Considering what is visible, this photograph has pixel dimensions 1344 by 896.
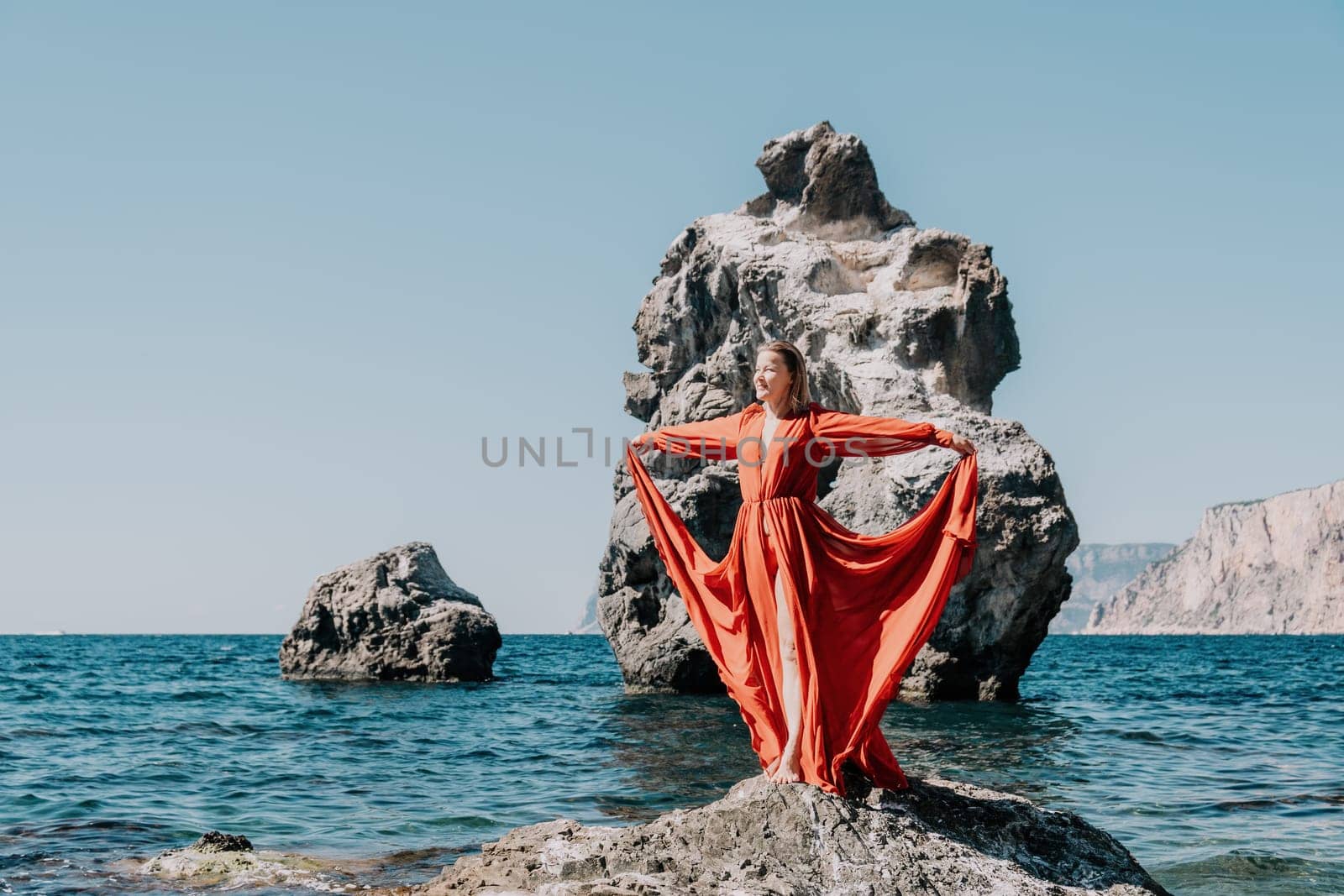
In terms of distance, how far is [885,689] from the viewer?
235 inches

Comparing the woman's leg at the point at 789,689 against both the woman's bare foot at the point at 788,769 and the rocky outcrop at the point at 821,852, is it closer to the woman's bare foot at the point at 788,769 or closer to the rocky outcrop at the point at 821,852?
the woman's bare foot at the point at 788,769

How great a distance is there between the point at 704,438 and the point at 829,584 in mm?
1100

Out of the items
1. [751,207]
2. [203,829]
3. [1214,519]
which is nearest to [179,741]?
[203,829]

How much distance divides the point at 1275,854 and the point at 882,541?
4.87 metres

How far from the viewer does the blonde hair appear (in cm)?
629

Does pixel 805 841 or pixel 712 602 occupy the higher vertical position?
pixel 712 602

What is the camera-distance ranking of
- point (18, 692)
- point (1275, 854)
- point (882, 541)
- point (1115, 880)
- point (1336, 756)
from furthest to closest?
1. point (18, 692)
2. point (1336, 756)
3. point (1275, 854)
4. point (882, 541)
5. point (1115, 880)

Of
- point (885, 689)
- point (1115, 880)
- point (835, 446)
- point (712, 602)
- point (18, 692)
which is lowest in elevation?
point (18, 692)

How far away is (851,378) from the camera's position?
74.7ft

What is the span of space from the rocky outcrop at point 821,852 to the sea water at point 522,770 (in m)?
2.26

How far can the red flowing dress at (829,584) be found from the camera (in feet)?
19.7

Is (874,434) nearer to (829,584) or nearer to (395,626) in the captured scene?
(829,584)

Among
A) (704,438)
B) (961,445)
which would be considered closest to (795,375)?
(704,438)

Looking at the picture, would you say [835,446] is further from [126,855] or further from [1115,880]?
[126,855]
